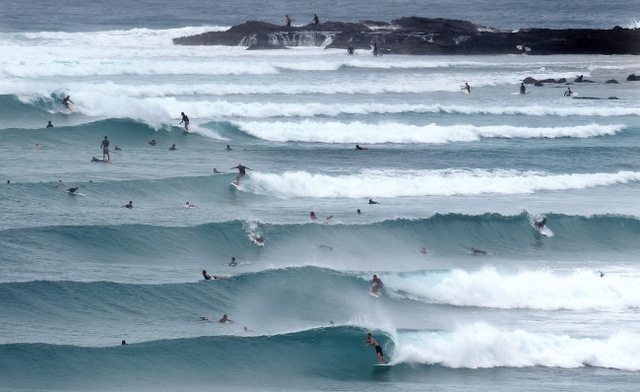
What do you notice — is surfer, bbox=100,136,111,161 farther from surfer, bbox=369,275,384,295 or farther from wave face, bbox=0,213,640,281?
surfer, bbox=369,275,384,295

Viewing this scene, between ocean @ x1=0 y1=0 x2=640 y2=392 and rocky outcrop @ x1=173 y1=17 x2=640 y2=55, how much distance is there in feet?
39.8

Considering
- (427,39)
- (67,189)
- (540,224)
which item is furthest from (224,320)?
(427,39)

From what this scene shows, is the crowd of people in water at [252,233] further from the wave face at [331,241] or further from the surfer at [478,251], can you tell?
the wave face at [331,241]

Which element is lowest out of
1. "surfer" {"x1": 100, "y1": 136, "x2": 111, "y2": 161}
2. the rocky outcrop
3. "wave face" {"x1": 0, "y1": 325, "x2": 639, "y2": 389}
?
"wave face" {"x1": 0, "y1": 325, "x2": 639, "y2": 389}

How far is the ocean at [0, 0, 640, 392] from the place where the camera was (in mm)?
20641

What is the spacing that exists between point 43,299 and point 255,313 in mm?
3778

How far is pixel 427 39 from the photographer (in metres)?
66.0

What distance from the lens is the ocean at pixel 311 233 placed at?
20641mm

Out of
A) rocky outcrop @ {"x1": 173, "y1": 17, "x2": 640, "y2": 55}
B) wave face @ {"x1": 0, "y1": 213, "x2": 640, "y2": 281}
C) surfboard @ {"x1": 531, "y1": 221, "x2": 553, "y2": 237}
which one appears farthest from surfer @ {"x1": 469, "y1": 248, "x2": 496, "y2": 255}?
rocky outcrop @ {"x1": 173, "y1": 17, "x2": 640, "y2": 55}

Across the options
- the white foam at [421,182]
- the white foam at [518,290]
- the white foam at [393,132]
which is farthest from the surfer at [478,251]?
the white foam at [393,132]

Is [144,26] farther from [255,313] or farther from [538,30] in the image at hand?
[255,313]

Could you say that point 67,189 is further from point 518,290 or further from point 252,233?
point 518,290

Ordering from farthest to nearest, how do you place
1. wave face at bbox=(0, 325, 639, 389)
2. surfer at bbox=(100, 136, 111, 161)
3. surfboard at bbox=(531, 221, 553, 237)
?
surfer at bbox=(100, 136, 111, 161)
surfboard at bbox=(531, 221, 553, 237)
wave face at bbox=(0, 325, 639, 389)

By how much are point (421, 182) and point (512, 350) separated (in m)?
12.4
